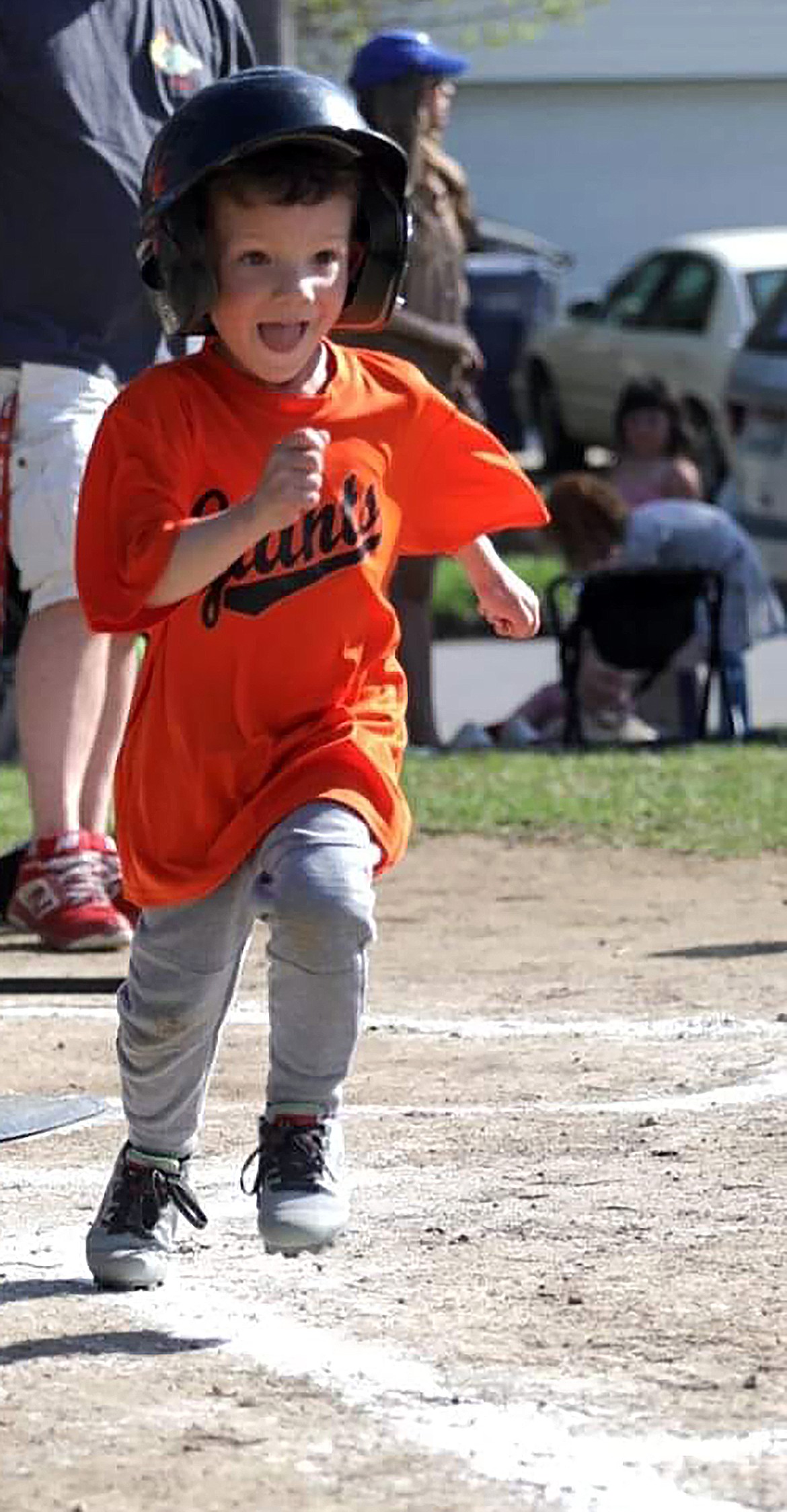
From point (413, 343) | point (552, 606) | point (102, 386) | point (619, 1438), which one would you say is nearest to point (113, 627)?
point (619, 1438)

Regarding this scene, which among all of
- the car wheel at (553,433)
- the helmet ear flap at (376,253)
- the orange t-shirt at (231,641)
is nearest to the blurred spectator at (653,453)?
the helmet ear flap at (376,253)

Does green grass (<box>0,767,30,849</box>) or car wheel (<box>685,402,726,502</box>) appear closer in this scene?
green grass (<box>0,767,30,849</box>)

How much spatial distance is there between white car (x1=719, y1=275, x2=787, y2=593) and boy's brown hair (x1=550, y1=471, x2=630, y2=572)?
3662 millimetres

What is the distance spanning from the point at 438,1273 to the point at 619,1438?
2.59 feet

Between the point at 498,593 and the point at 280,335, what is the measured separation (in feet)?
1.74

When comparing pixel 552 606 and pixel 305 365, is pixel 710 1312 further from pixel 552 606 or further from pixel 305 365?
pixel 552 606

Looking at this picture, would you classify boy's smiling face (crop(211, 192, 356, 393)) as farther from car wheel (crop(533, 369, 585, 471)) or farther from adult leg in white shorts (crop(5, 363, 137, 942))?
car wheel (crop(533, 369, 585, 471))

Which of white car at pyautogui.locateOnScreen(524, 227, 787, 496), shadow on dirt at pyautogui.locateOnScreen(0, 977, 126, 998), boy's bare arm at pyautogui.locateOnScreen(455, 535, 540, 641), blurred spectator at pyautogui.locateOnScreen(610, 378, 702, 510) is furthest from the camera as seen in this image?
white car at pyautogui.locateOnScreen(524, 227, 787, 496)

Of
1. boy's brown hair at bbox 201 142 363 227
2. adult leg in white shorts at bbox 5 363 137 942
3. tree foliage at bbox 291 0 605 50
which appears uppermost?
boy's brown hair at bbox 201 142 363 227

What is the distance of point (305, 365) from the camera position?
14.4ft

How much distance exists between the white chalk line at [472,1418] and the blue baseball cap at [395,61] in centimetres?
673

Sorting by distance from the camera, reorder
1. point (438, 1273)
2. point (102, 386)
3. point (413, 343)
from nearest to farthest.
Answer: point (438, 1273) → point (102, 386) → point (413, 343)

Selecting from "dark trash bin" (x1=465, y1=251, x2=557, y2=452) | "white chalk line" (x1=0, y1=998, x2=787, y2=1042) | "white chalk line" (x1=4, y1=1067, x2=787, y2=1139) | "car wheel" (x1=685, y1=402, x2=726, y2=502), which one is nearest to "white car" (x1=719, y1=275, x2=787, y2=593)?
"car wheel" (x1=685, y1=402, x2=726, y2=502)

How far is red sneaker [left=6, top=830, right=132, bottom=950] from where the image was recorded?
7.19 metres
